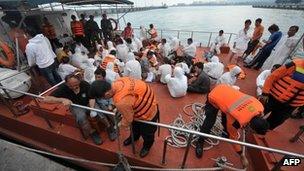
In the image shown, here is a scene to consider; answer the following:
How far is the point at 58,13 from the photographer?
8039 mm

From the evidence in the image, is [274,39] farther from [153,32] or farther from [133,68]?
[153,32]

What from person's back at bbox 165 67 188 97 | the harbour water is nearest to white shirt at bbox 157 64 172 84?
person's back at bbox 165 67 188 97

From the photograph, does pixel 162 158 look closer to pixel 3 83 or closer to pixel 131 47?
pixel 3 83

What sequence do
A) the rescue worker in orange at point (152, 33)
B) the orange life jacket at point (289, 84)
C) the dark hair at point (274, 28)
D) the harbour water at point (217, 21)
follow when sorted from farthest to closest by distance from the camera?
the harbour water at point (217, 21), the rescue worker in orange at point (152, 33), the dark hair at point (274, 28), the orange life jacket at point (289, 84)

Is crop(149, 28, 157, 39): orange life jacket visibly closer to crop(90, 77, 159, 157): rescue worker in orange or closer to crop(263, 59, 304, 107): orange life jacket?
crop(263, 59, 304, 107): orange life jacket

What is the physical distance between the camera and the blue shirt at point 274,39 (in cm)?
575

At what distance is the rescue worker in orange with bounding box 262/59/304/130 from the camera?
105 inches

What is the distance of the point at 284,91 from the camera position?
280 centimetres

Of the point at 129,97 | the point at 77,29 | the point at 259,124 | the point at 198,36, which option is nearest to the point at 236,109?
the point at 259,124

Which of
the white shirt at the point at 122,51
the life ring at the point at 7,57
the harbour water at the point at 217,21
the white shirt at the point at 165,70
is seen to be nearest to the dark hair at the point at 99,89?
the white shirt at the point at 165,70

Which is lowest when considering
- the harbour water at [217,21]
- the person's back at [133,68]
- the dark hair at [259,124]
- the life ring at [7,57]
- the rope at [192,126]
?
the harbour water at [217,21]

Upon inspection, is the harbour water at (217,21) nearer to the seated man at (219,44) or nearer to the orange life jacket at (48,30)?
the seated man at (219,44)

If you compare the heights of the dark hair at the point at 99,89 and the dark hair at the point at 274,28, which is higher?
the dark hair at the point at 99,89

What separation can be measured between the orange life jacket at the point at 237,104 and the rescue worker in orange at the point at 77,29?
6.70 m
